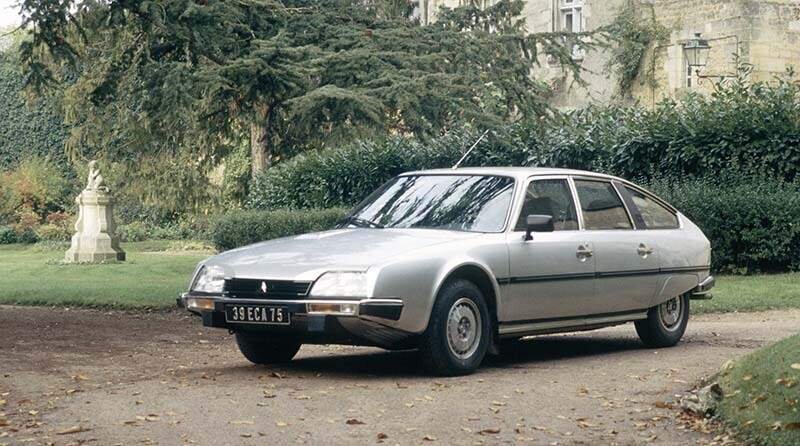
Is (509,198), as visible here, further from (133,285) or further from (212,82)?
(133,285)

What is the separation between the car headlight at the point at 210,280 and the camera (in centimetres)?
1104

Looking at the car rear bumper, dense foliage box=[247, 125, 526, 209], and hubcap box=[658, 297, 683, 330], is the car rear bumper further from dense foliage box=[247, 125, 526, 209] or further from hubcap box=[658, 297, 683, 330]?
dense foliage box=[247, 125, 526, 209]

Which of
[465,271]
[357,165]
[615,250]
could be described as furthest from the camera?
[357,165]

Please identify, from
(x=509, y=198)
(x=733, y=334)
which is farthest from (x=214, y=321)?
(x=733, y=334)

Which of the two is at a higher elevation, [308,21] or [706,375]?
[308,21]

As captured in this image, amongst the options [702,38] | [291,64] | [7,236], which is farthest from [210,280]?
[7,236]

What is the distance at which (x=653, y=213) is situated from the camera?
13.5 m

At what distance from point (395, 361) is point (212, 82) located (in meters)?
7.69

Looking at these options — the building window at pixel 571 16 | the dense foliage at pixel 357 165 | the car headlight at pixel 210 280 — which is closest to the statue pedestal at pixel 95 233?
the dense foliage at pixel 357 165

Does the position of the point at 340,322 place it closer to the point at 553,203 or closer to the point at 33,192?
the point at 553,203

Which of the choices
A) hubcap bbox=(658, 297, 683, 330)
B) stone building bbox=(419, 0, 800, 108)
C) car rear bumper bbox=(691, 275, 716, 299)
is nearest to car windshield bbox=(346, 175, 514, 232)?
hubcap bbox=(658, 297, 683, 330)

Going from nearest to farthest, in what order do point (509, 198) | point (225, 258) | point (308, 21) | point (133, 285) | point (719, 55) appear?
point (225, 258), point (509, 198), point (308, 21), point (133, 285), point (719, 55)

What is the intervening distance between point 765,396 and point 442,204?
3974mm

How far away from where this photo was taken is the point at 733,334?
1435 centimetres
